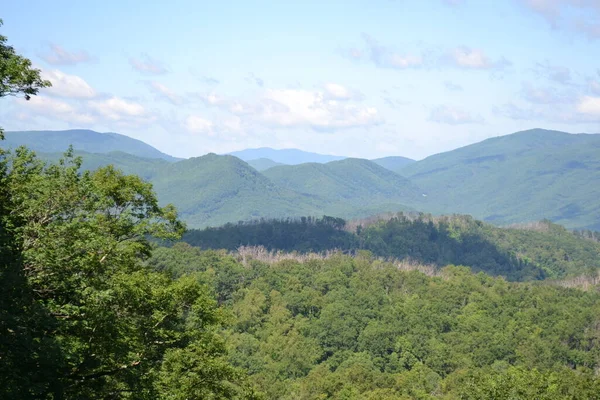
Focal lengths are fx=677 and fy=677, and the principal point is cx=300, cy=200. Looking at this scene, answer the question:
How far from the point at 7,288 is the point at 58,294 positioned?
235 cm

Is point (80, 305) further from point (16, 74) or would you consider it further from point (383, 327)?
point (383, 327)

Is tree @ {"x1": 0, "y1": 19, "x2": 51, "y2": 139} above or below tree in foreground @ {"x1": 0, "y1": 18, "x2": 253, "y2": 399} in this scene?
above

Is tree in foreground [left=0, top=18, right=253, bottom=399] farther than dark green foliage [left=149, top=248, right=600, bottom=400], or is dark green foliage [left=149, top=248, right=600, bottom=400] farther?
dark green foliage [left=149, top=248, right=600, bottom=400]

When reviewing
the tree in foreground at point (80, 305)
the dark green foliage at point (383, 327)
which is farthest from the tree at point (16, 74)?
the dark green foliage at point (383, 327)

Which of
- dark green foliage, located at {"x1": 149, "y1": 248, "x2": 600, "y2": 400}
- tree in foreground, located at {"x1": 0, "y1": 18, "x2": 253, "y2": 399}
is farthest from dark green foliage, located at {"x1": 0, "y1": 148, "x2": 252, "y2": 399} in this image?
dark green foliage, located at {"x1": 149, "y1": 248, "x2": 600, "y2": 400}

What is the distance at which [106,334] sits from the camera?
661 inches

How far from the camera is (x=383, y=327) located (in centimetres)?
10200

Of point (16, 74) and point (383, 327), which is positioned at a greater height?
point (16, 74)

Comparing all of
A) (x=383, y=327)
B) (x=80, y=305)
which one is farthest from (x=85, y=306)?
(x=383, y=327)

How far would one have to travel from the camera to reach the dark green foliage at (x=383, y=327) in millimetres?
75188

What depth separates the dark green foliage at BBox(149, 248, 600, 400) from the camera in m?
75.2

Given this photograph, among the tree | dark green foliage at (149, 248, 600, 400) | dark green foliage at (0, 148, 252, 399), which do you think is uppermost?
the tree

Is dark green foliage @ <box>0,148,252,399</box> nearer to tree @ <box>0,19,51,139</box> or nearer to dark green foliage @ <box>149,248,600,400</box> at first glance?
tree @ <box>0,19,51,139</box>

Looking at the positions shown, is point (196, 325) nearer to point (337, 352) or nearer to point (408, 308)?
point (337, 352)
